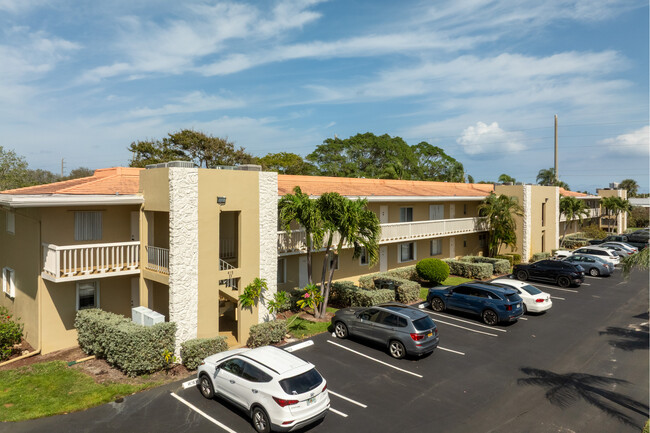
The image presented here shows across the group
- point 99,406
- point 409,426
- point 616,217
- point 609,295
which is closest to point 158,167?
point 99,406

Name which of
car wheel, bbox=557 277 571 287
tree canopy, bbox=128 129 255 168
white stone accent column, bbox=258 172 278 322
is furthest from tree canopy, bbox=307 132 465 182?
white stone accent column, bbox=258 172 278 322

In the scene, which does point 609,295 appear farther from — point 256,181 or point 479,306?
point 256,181

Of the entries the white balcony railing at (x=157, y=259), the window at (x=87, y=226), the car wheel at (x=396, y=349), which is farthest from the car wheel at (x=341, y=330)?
the window at (x=87, y=226)

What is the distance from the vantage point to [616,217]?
2406 inches

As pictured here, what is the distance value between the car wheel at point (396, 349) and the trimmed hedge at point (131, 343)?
7.76 metres

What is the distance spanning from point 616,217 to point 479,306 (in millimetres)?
55266

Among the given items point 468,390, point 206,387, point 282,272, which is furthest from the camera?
point 282,272

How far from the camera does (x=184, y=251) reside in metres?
15.0

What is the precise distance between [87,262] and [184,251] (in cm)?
349

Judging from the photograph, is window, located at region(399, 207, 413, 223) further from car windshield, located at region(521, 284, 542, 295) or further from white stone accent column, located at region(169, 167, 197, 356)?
white stone accent column, located at region(169, 167, 197, 356)

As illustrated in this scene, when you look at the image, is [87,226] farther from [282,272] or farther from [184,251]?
[282,272]

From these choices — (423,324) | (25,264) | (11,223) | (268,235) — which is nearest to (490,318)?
(423,324)

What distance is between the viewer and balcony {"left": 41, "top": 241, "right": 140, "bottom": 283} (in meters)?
14.6

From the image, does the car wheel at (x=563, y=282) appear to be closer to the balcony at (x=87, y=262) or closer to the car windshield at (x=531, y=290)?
A: the car windshield at (x=531, y=290)
